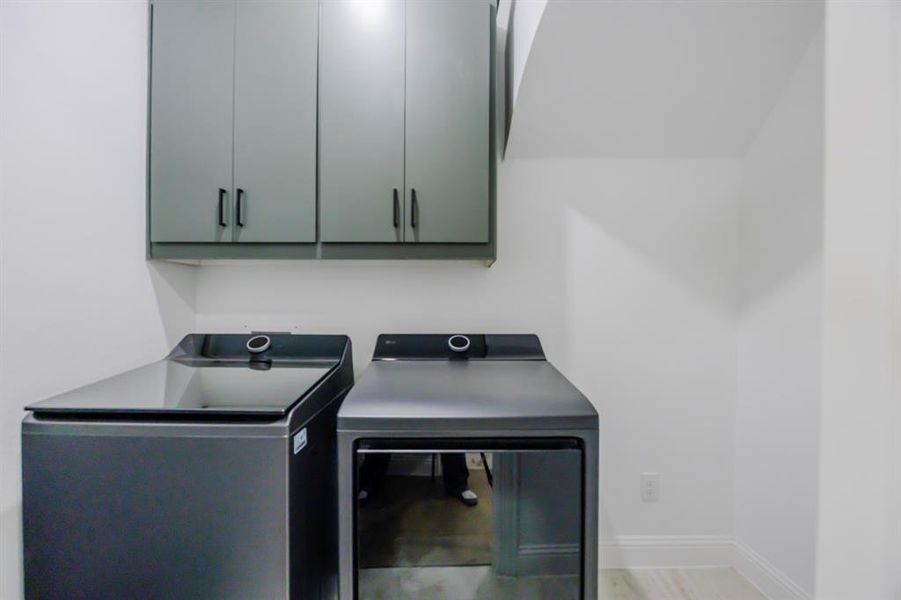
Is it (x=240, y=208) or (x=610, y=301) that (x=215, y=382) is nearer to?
(x=240, y=208)

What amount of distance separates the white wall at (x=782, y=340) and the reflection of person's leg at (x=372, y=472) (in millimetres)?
1579

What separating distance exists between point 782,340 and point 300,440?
1.84 meters

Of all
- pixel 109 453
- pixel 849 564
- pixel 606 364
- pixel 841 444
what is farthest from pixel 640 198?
pixel 109 453

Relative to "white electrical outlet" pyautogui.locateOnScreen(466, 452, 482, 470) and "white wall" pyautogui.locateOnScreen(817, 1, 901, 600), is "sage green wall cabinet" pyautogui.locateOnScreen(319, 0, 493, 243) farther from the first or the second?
"white wall" pyautogui.locateOnScreen(817, 1, 901, 600)

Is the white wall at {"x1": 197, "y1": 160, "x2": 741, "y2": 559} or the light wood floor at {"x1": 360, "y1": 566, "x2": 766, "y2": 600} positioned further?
the white wall at {"x1": 197, "y1": 160, "x2": 741, "y2": 559}

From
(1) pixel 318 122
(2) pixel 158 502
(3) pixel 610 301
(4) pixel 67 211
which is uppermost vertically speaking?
(1) pixel 318 122

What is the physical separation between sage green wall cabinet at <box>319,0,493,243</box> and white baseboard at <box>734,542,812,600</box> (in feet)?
5.96

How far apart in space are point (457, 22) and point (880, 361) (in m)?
1.65

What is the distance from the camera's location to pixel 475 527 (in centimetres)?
96

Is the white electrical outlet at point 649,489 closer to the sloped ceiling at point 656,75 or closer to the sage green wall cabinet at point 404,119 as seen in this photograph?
the sage green wall cabinet at point 404,119

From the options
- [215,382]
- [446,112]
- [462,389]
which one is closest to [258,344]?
[215,382]

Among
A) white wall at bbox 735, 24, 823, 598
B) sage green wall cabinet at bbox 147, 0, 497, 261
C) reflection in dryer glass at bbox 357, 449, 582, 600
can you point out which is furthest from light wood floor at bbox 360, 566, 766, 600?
white wall at bbox 735, 24, 823, 598

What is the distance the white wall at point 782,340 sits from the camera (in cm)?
136

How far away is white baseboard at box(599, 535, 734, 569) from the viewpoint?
1.66 metres
